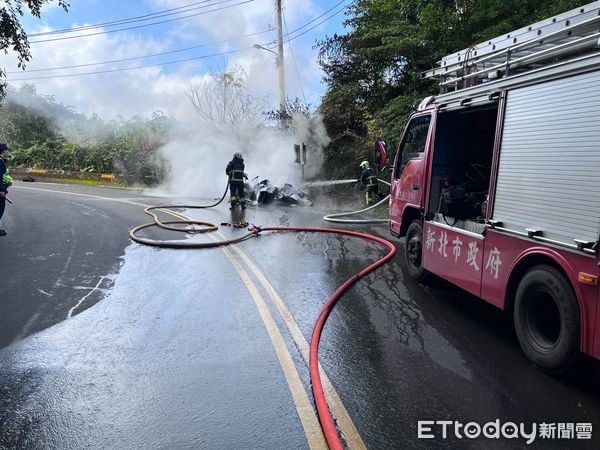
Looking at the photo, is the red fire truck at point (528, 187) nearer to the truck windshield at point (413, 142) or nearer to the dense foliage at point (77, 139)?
the truck windshield at point (413, 142)

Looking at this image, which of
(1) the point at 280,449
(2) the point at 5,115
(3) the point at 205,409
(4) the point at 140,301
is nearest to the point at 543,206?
(1) the point at 280,449

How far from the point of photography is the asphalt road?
2.95 meters

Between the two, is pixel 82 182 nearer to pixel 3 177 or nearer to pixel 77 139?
pixel 77 139

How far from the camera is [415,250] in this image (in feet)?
20.9

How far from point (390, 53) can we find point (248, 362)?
625 inches

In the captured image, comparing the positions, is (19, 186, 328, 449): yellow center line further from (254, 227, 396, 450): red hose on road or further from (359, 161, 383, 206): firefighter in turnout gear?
(359, 161, 383, 206): firefighter in turnout gear

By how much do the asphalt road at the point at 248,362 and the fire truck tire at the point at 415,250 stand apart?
0.57 feet

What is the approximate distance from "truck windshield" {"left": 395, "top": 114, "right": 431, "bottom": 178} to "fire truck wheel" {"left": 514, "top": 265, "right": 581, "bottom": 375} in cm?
282

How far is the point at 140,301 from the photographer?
18.5 feet

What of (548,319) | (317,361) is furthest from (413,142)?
(317,361)

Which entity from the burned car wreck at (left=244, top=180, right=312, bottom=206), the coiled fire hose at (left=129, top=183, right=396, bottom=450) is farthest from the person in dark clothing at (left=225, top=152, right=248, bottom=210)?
the burned car wreck at (left=244, top=180, right=312, bottom=206)

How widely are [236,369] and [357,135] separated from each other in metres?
17.2

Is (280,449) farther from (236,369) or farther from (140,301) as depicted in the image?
(140,301)

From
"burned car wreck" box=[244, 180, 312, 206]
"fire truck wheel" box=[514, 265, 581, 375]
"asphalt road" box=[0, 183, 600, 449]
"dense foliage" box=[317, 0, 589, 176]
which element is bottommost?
"burned car wreck" box=[244, 180, 312, 206]
